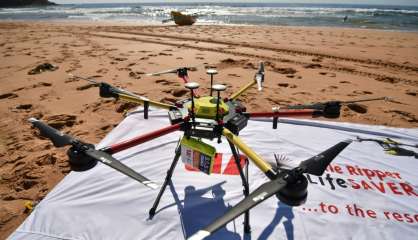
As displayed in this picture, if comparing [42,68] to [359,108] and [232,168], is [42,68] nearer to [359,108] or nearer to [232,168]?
[232,168]

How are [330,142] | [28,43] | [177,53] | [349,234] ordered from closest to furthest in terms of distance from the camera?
[349,234], [330,142], [177,53], [28,43]

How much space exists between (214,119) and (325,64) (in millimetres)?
8306

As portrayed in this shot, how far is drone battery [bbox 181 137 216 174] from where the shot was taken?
82.7 inches

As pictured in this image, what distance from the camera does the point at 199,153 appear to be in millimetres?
2131

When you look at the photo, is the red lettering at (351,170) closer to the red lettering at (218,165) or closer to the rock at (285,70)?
the red lettering at (218,165)

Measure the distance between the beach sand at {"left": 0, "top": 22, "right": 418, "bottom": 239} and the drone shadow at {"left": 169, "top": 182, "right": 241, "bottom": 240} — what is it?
1907mm

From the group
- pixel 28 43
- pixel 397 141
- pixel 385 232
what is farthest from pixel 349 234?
pixel 28 43

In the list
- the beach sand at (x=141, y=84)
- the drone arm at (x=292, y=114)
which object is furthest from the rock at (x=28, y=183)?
the drone arm at (x=292, y=114)

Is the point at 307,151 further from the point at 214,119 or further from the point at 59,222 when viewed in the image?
the point at 59,222

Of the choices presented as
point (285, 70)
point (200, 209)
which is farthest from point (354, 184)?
point (285, 70)

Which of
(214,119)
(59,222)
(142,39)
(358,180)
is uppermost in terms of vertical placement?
(142,39)

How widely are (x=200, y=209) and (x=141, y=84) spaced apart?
16.6 feet

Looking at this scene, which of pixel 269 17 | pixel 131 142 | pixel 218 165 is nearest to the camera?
pixel 131 142

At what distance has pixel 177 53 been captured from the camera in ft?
35.6
